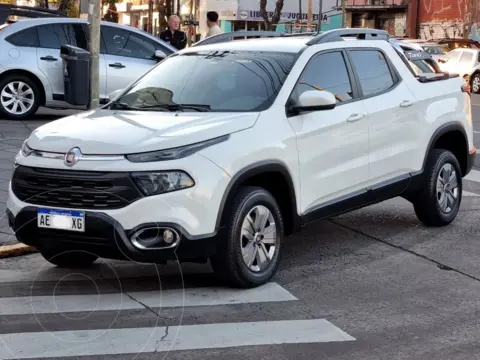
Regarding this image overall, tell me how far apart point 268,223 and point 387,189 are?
1.71 metres

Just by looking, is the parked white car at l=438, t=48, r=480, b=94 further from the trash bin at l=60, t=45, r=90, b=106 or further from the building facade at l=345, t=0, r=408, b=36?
the trash bin at l=60, t=45, r=90, b=106

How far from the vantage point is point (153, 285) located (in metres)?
6.78

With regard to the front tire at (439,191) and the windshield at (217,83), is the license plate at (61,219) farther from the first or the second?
the front tire at (439,191)

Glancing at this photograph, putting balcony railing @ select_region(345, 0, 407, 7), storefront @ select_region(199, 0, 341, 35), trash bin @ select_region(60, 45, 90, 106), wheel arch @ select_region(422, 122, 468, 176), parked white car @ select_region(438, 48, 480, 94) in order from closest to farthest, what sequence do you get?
wheel arch @ select_region(422, 122, 468, 176) → trash bin @ select_region(60, 45, 90, 106) → parked white car @ select_region(438, 48, 480, 94) → balcony railing @ select_region(345, 0, 407, 7) → storefront @ select_region(199, 0, 341, 35)

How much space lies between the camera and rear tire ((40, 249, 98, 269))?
7070mm

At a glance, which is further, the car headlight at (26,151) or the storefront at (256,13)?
the storefront at (256,13)

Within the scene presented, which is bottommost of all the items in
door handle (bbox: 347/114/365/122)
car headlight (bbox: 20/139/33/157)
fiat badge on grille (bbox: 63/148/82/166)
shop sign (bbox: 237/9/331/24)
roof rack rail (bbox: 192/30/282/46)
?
shop sign (bbox: 237/9/331/24)

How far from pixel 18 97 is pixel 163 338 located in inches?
428

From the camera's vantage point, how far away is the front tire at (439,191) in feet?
28.6

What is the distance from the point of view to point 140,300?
6375mm

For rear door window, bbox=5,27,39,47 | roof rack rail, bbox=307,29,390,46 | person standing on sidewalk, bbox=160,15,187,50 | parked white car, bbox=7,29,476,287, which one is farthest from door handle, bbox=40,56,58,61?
roof rack rail, bbox=307,29,390,46

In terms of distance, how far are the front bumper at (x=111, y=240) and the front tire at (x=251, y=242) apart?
118mm

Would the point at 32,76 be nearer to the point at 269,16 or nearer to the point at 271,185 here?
the point at 271,185

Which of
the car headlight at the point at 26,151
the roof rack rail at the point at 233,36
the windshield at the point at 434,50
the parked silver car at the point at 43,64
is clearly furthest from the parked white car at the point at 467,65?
the car headlight at the point at 26,151
